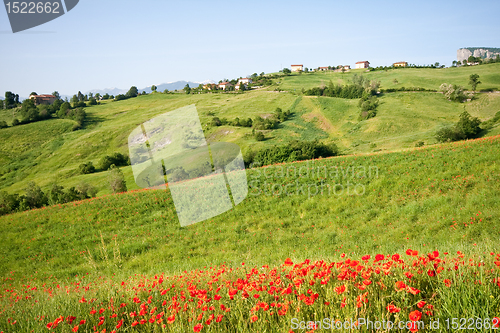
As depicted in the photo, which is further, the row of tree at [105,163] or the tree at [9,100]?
the tree at [9,100]

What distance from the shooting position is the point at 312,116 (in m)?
82.4

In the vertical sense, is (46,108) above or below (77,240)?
above

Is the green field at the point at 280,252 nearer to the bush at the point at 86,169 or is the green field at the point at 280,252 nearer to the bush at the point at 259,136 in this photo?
the bush at the point at 259,136

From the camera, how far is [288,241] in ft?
47.4

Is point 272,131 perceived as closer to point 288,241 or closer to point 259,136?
point 259,136

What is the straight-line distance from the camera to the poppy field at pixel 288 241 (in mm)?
3092

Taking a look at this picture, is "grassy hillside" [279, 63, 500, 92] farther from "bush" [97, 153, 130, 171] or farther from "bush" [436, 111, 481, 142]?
"bush" [97, 153, 130, 171]

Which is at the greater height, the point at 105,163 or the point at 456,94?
the point at 456,94

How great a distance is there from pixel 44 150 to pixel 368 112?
338 feet

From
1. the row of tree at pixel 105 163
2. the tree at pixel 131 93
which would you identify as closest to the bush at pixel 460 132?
the row of tree at pixel 105 163

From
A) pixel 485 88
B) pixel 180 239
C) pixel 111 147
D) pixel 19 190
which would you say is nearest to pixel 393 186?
pixel 180 239

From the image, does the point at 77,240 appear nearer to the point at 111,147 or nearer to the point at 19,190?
the point at 19,190

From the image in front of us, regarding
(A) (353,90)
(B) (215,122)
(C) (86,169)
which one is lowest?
(C) (86,169)

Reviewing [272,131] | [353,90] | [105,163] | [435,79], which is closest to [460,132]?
[272,131]
